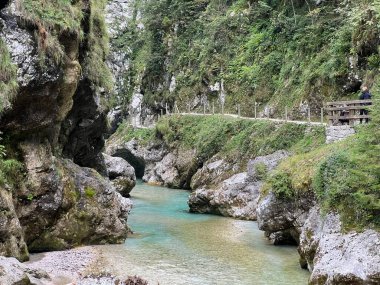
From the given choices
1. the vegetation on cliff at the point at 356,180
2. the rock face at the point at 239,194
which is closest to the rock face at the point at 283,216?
the vegetation on cliff at the point at 356,180

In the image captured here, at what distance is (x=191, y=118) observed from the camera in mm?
45719

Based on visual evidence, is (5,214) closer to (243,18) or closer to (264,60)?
(264,60)

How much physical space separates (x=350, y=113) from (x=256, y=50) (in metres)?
22.0

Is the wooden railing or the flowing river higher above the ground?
the wooden railing

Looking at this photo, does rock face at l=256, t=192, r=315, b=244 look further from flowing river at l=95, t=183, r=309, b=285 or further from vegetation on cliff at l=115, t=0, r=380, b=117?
vegetation on cliff at l=115, t=0, r=380, b=117

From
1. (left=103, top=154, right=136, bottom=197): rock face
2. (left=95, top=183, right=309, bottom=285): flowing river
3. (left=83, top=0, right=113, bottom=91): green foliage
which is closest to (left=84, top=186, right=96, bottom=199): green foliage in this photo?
(left=95, top=183, right=309, bottom=285): flowing river

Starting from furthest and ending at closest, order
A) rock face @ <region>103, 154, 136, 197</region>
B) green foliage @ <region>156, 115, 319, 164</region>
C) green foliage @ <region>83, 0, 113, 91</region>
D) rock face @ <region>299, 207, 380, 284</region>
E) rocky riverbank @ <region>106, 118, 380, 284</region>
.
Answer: rock face @ <region>103, 154, 136, 197</region>, green foliage @ <region>156, 115, 319, 164</region>, green foliage @ <region>83, 0, 113, 91</region>, rocky riverbank @ <region>106, 118, 380, 284</region>, rock face @ <region>299, 207, 380, 284</region>

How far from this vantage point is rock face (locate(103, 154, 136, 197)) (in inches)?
1448

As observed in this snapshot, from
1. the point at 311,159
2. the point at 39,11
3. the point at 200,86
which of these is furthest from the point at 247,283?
the point at 200,86

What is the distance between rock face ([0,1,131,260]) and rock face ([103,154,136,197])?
1490 centimetres

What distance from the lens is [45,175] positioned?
59.6ft

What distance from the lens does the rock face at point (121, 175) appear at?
121 feet

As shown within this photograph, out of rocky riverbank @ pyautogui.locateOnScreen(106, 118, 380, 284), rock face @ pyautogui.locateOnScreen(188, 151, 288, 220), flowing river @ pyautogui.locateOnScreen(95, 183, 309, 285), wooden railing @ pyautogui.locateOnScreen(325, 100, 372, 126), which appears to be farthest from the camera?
rock face @ pyautogui.locateOnScreen(188, 151, 288, 220)

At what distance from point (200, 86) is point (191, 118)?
4.93 m
